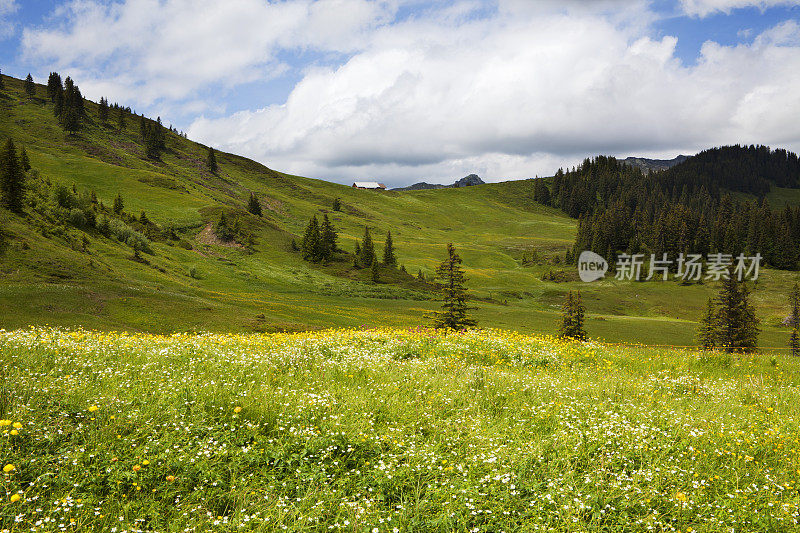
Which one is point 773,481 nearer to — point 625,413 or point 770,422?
point 625,413

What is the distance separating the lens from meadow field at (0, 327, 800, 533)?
4.84 m

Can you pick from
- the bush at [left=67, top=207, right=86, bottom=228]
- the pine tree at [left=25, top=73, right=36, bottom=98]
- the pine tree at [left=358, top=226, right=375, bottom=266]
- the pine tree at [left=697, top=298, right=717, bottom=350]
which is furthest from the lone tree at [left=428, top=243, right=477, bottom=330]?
the pine tree at [left=25, top=73, right=36, bottom=98]

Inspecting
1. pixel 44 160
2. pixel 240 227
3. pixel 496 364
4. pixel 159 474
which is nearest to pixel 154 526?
pixel 159 474

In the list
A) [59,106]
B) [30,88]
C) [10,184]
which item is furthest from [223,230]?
[30,88]

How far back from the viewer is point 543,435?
6.87 m

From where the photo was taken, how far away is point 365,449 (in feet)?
20.3

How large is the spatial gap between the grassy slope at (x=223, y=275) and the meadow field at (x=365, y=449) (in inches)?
1013

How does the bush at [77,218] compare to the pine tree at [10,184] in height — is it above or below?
below

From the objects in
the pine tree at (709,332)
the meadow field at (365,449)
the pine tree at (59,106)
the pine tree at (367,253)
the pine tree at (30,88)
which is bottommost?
the pine tree at (709,332)

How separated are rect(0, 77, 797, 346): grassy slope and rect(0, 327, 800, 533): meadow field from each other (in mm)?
25743

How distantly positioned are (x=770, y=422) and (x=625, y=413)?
2.95 meters

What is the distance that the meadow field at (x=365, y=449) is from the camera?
4836 mm

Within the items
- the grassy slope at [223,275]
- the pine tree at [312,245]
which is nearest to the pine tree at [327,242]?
the pine tree at [312,245]

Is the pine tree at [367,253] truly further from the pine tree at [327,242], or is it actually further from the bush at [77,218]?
the bush at [77,218]
